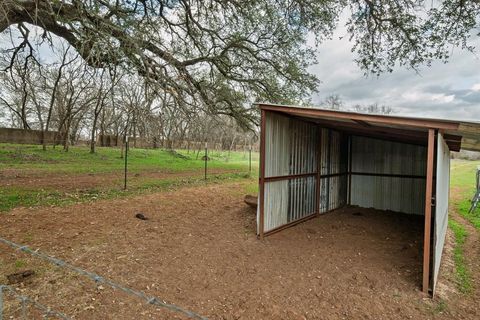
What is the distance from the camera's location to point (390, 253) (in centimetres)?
480

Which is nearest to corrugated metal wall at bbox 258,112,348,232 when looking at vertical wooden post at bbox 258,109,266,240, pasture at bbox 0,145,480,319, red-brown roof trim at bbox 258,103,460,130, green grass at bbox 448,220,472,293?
vertical wooden post at bbox 258,109,266,240

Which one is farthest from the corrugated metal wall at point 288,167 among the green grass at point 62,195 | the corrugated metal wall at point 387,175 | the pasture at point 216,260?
the green grass at point 62,195

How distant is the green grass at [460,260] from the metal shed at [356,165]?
35 cm

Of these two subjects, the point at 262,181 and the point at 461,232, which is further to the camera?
the point at 461,232

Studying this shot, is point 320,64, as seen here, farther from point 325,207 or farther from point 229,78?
point 325,207

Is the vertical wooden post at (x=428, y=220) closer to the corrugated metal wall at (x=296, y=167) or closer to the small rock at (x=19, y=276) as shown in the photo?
the corrugated metal wall at (x=296, y=167)

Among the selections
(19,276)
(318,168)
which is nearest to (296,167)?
(318,168)

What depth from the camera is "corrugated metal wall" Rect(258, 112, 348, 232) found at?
17.7 ft

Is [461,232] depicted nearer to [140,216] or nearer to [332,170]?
[332,170]

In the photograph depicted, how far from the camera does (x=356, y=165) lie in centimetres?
889

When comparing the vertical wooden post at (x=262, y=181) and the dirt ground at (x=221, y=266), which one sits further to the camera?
the vertical wooden post at (x=262, y=181)

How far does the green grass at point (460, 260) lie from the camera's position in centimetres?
392

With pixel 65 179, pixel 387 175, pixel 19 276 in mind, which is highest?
pixel 387 175

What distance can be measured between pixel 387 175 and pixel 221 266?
662 centimetres
